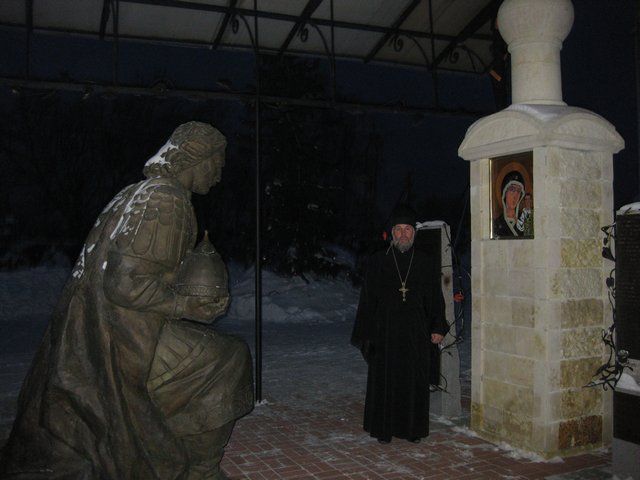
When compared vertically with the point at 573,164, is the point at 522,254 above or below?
below

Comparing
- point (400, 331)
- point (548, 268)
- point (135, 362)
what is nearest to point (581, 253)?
point (548, 268)

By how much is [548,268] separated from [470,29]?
455cm

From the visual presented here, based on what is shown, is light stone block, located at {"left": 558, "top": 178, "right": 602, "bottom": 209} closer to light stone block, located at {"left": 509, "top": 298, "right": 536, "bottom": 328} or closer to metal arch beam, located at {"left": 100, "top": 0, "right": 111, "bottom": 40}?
light stone block, located at {"left": 509, "top": 298, "right": 536, "bottom": 328}

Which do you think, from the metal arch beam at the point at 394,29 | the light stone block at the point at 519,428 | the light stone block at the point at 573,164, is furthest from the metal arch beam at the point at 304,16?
the light stone block at the point at 519,428

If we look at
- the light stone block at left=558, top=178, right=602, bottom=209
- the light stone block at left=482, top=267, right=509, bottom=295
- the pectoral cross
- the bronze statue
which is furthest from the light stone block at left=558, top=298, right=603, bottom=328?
the bronze statue

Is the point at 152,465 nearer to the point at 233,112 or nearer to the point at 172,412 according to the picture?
the point at 172,412

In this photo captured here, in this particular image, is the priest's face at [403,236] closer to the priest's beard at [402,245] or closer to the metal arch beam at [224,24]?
the priest's beard at [402,245]

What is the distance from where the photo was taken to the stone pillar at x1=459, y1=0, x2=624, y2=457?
4918 millimetres

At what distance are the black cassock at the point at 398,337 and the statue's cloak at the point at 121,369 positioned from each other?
8.98ft

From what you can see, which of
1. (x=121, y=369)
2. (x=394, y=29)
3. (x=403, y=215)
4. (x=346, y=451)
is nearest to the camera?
(x=121, y=369)

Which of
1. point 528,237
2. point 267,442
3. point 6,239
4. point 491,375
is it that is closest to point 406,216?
point 528,237

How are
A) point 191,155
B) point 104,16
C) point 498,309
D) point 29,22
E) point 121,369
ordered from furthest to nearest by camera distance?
point 104,16 < point 29,22 < point 498,309 < point 191,155 < point 121,369

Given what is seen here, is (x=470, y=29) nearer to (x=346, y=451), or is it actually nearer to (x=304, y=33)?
(x=304, y=33)

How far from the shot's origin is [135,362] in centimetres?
296
